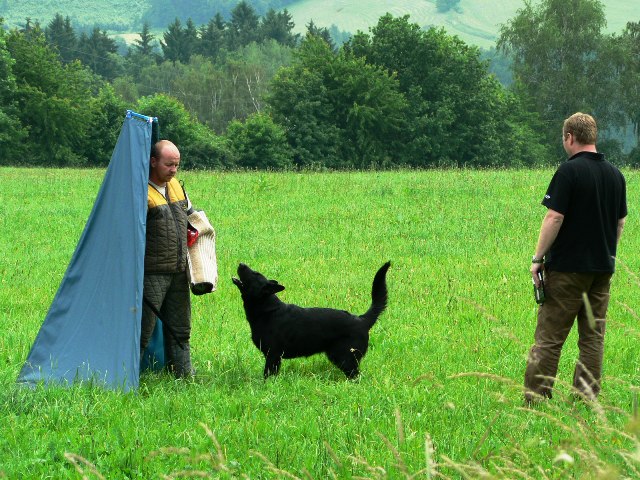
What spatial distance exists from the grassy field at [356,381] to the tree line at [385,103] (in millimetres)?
35394

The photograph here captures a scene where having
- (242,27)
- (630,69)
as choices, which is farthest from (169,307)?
(242,27)

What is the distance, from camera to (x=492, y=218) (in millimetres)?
17719

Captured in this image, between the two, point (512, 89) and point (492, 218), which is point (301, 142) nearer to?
point (512, 89)

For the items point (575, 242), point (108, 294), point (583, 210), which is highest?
point (583, 210)

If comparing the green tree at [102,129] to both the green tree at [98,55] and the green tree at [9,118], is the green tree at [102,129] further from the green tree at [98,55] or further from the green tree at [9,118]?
the green tree at [98,55]

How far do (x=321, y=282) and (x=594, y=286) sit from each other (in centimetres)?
604

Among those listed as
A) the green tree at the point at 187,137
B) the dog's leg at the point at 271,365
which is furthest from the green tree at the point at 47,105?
the dog's leg at the point at 271,365

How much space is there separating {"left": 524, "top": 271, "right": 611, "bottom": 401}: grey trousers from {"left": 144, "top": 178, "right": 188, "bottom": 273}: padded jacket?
9.13ft

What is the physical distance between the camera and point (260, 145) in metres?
53.6

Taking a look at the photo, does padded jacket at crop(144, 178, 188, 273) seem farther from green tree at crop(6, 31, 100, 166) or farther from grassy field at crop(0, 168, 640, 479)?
green tree at crop(6, 31, 100, 166)

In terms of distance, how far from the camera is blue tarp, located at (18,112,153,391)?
6.22 m

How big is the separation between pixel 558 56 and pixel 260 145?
2621 centimetres

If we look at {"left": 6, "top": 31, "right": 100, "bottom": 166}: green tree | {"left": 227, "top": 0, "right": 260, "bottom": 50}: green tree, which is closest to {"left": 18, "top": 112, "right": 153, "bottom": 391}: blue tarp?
{"left": 6, "top": 31, "right": 100, "bottom": 166}: green tree

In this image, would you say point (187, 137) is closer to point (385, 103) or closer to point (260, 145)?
point (260, 145)
